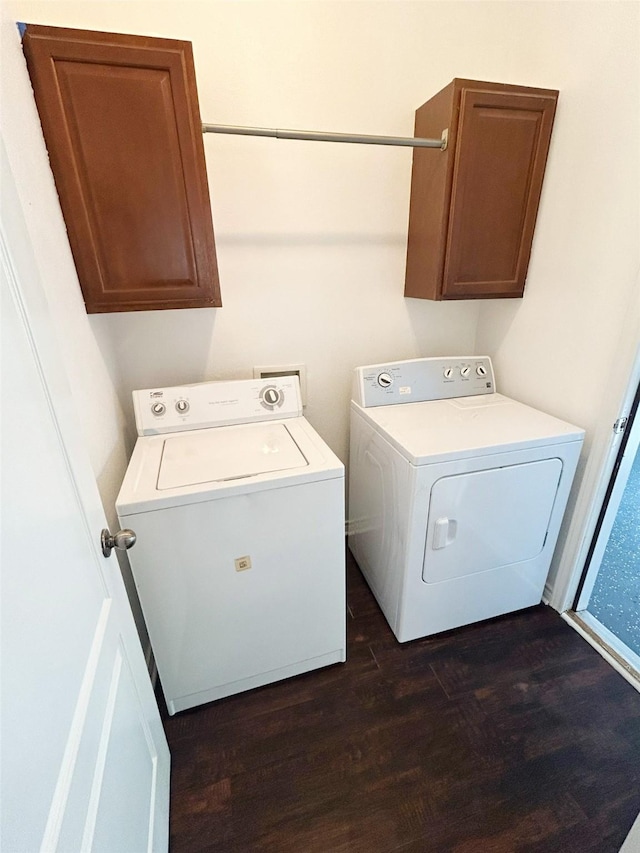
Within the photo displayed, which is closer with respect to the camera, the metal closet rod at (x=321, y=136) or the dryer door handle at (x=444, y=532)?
the metal closet rod at (x=321, y=136)

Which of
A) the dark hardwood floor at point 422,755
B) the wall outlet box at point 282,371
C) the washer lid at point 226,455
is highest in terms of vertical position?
the wall outlet box at point 282,371

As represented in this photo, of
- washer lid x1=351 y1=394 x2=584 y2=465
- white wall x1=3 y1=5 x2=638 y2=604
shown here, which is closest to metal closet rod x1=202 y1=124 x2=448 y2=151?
white wall x1=3 y1=5 x2=638 y2=604

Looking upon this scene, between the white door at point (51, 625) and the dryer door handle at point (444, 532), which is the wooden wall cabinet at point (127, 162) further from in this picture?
the dryer door handle at point (444, 532)

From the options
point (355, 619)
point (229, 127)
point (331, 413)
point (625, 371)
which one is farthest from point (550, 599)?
point (229, 127)

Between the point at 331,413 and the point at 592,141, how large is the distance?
1.47m

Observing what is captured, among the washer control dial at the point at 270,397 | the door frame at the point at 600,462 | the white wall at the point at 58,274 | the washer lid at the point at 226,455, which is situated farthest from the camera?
the washer control dial at the point at 270,397

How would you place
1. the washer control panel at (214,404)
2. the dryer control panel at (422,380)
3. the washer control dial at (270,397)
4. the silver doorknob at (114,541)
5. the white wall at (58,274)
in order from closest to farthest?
the silver doorknob at (114,541), the white wall at (58,274), the washer control panel at (214,404), the washer control dial at (270,397), the dryer control panel at (422,380)

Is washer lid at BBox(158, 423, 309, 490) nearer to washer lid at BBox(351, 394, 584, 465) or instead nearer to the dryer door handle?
washer lid at BBox(351, 394, 584, 465)

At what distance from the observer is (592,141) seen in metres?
1.39

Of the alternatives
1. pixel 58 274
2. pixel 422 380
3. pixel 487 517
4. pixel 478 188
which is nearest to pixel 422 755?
pixel 487 517

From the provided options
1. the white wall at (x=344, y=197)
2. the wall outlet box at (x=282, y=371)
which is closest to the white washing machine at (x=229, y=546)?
the white wall at (x=344, y=197)

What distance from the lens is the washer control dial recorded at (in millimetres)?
1690

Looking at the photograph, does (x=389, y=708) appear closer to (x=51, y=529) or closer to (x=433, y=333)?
(x=51, y=529)

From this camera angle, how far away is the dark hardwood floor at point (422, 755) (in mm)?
1126
